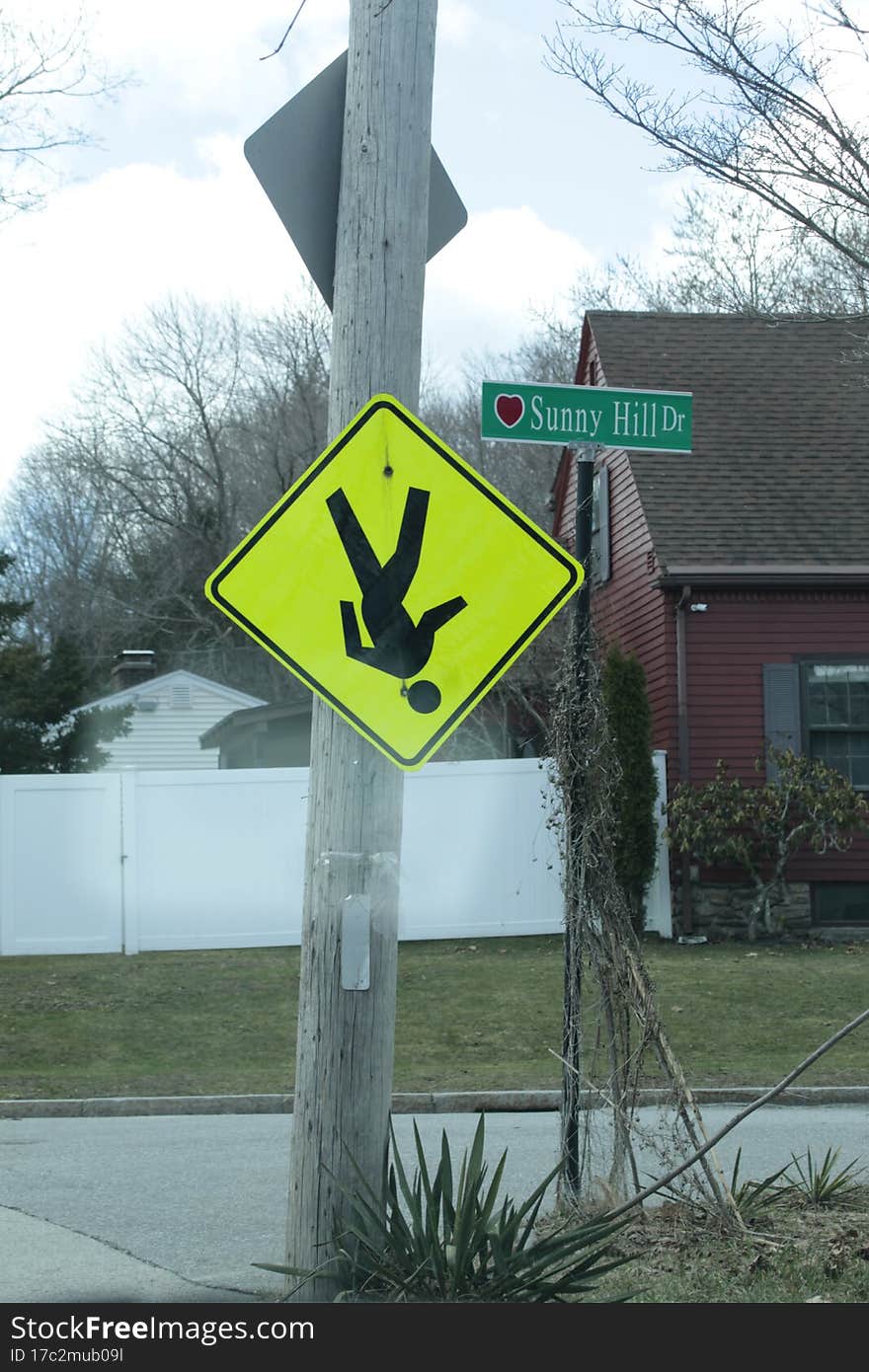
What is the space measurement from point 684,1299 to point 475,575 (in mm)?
2329

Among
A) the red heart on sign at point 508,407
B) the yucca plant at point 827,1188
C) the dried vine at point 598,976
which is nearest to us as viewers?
the dried vine at point 598,976

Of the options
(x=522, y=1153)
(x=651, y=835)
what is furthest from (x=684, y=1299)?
(x=651, y=835)

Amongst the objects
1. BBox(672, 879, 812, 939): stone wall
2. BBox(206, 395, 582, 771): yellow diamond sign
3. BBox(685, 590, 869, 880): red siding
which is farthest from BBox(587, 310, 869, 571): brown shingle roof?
BBox(206, 395, 582, 771): yellow diamond sign

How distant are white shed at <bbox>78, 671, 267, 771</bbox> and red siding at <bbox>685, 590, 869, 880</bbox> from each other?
689 inches

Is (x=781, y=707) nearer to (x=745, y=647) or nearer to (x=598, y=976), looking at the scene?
(x=745, y=647)

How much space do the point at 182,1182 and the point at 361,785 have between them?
3.88 metres

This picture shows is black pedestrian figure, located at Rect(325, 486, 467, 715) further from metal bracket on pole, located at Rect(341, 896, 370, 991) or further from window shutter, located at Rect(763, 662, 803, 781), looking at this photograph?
window shutter, located at Rect(763, 662, 803, 781)

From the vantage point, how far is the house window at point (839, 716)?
18250mm

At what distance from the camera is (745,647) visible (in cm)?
1838

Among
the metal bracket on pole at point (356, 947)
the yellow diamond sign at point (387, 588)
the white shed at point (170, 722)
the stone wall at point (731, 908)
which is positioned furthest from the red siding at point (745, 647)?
the white shed at point (170, 722)

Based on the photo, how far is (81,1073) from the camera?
11359mm

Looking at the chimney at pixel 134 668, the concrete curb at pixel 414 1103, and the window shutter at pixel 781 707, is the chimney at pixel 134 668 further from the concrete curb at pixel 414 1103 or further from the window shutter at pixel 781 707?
the concrete curb at pixel 414 1103

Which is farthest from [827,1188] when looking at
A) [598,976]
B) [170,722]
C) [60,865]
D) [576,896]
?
[170,722]

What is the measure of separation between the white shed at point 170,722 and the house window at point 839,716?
18.0 meters
